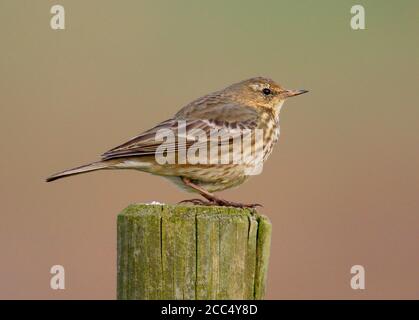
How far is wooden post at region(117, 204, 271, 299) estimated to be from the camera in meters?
5.57

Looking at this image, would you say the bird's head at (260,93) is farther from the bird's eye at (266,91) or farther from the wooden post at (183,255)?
the wooden post at (183,255)

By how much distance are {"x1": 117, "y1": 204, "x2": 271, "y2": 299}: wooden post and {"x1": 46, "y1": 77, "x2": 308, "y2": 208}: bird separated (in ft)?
4.54

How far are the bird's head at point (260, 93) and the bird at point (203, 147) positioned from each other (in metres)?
0.08

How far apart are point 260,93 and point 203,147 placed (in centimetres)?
140

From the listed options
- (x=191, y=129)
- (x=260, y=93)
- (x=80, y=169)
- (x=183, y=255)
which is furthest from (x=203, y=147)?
(x=183, y=255)

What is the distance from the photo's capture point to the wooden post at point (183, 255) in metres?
5.57

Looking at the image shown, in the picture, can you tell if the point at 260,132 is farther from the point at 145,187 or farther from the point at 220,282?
the point at 145,187

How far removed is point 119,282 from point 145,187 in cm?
689

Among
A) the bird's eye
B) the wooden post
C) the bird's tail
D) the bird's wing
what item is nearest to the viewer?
the wooden post

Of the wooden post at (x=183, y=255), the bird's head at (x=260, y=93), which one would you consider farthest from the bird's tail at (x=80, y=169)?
the bird's head at (x=260, y=93)

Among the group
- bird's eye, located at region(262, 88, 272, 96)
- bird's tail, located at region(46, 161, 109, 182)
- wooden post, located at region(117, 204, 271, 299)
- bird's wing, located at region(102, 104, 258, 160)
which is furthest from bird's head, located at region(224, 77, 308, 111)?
wooden post, located at region(117, 204, 271, 299)

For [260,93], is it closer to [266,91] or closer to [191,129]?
[266,91]

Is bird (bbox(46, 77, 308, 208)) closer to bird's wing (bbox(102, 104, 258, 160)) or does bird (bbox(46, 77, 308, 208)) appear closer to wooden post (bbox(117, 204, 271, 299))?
bird's wing (bbox(102, 104, 258, 160))

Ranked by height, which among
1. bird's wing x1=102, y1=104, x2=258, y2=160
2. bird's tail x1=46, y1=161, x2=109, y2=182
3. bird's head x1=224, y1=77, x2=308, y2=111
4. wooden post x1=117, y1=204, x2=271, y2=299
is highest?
bird's head x1=224, y1=77, x2=308, y2=111
